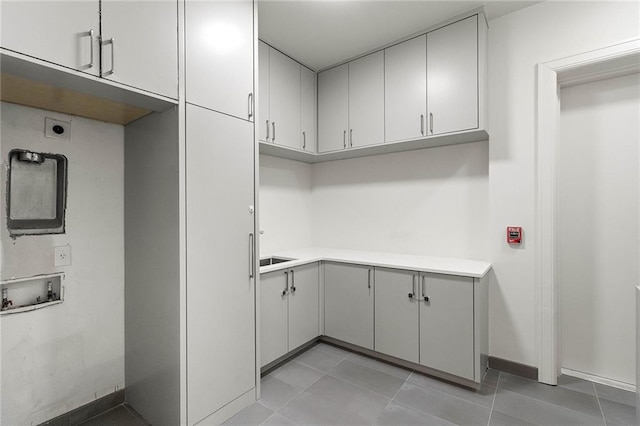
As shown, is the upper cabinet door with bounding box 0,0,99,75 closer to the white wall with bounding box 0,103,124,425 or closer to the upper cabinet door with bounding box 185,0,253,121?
the upper cabinet door with bounding box 185,0,253,121

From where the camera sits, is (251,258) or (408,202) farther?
(408,202)

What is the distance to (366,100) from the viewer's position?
286cm

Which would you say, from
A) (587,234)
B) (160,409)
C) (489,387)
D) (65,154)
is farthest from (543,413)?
(65,154)

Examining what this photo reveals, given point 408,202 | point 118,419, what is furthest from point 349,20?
point 118,419

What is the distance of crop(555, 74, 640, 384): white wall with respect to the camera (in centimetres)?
217

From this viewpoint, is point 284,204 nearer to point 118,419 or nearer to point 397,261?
point 397,261

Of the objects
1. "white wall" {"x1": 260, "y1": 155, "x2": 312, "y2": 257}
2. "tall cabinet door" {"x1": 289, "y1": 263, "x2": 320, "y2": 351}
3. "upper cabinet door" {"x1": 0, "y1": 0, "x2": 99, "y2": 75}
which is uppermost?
"upper cabinet door" {"x1": 0, "y1": 0, "x2": 99, "y2": 75}

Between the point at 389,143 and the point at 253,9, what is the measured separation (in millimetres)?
1474

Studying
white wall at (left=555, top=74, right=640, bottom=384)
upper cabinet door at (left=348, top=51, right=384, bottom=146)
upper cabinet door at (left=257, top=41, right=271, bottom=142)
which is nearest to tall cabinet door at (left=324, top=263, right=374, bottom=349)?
upper cabinet door at (left=348, top=51, right=384, bottom=146)

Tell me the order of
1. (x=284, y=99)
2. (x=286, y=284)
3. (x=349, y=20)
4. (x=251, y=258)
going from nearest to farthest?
(x=251, y=258) → (x=349, y=20) → (x=286, y=284) → (x=284, y=99)

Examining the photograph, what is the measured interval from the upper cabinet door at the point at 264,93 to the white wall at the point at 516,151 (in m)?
1.87

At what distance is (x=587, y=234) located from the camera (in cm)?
232

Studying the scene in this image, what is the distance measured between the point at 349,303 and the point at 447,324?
85 centimetres

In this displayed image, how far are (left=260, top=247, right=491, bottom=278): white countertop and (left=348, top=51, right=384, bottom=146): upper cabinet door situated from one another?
1.08 metres
